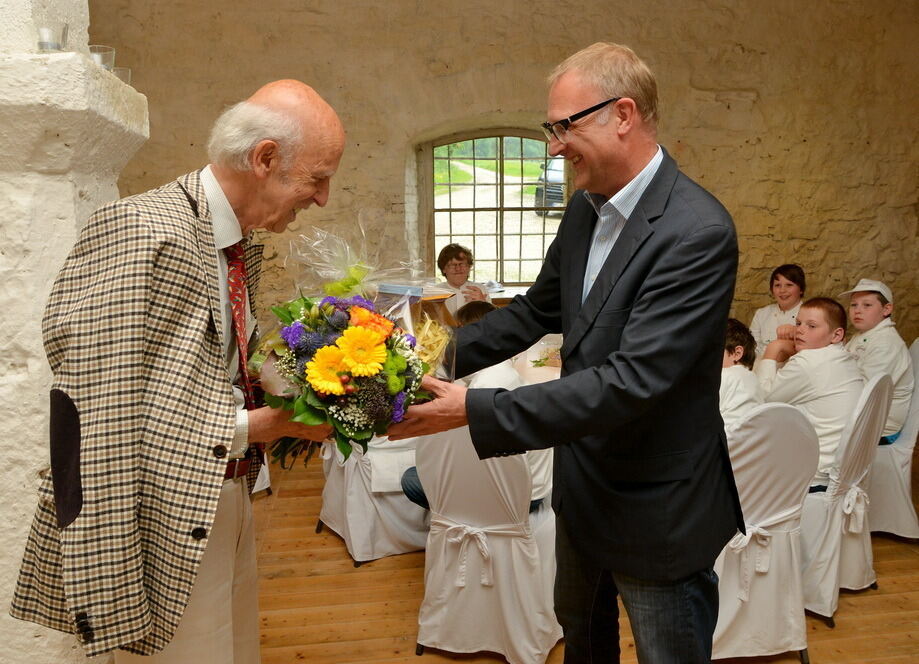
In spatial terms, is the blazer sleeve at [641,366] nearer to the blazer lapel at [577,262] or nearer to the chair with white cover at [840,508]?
the blazer lapel at [577,262]

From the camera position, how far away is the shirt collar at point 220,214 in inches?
63.9

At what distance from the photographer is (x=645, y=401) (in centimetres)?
165

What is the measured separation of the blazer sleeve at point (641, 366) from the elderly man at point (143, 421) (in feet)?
1.43

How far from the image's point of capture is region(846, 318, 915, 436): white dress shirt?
161 inches

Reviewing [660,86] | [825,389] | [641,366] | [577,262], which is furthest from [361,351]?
[660,86]

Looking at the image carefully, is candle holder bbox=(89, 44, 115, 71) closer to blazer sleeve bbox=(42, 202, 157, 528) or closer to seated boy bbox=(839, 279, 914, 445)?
blazer sleeve bbox=(42, 202, 157, 528)

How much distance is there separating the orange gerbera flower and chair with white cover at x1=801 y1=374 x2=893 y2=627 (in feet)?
8.12

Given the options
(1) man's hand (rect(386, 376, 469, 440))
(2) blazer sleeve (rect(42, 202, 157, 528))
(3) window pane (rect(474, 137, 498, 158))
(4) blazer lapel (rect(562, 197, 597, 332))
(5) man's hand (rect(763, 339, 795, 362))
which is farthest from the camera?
(3) window pane (rect(474, 137, 498, 158))

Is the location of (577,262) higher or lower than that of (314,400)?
higher

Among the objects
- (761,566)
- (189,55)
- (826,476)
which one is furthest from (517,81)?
(761,566)

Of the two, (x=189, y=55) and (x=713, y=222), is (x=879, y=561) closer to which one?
(x=713, y=222)

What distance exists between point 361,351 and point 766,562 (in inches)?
→ 85.8

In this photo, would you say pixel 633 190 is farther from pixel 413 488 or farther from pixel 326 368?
pixel 413 488

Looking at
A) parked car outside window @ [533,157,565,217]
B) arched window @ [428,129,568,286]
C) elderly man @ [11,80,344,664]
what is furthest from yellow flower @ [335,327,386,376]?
parked car outside window @ [533,157,565,217]
